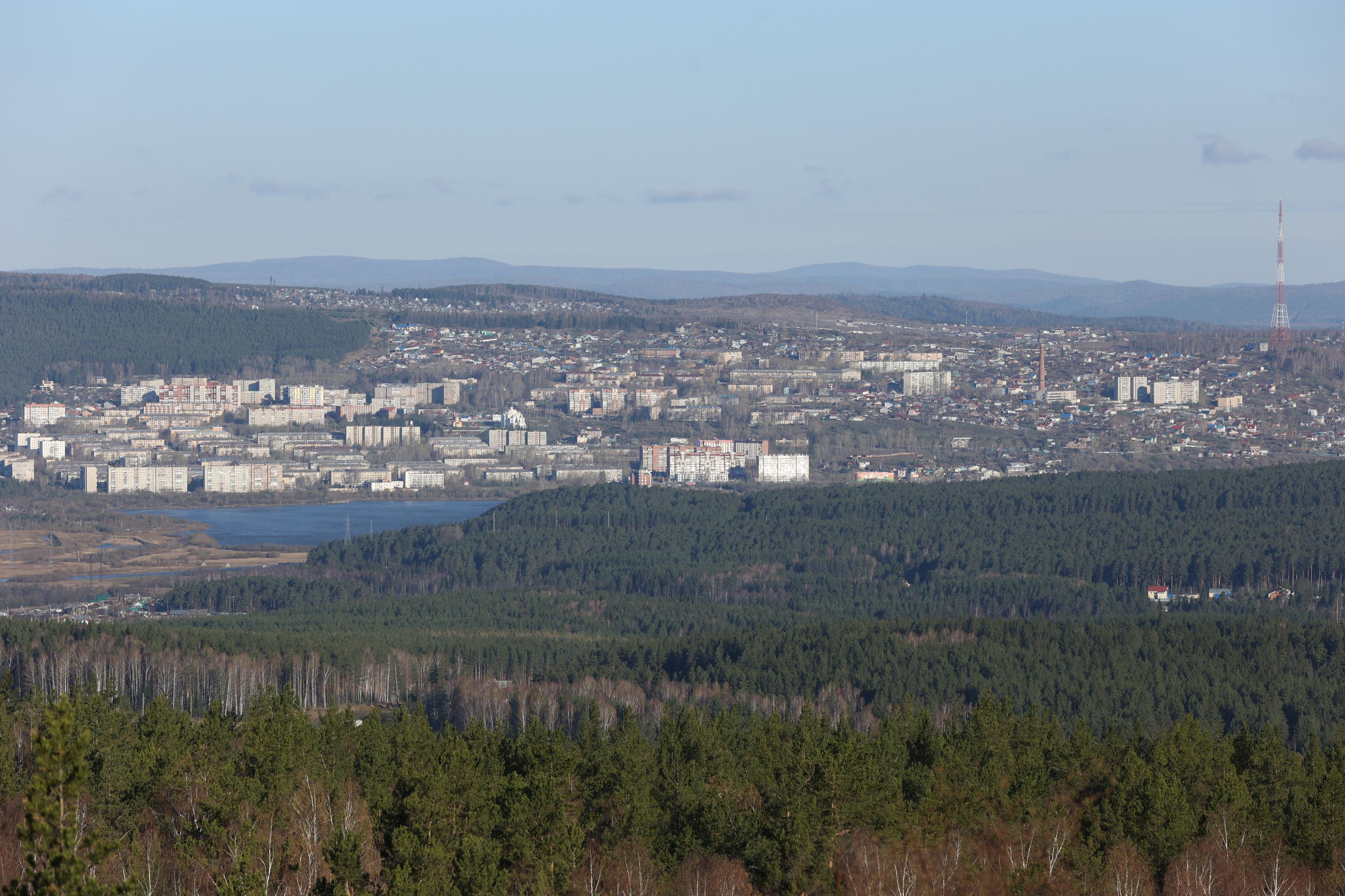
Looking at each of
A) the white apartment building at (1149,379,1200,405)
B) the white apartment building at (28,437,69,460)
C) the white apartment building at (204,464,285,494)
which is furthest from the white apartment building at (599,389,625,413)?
the white apartment building at (1149,379,1200,405)

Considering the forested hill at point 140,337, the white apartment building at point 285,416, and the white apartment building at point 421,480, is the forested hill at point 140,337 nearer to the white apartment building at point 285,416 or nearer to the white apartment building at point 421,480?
the white apartment building at point 285,416

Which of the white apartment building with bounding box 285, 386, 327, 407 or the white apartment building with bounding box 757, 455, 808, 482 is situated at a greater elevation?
the white apartment building with bounding box 285, 386, 327, 407

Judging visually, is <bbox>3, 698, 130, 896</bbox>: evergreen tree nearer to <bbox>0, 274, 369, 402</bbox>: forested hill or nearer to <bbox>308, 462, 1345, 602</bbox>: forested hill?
<bbox>308, 462, 1345, 602</bbox>: forested hill

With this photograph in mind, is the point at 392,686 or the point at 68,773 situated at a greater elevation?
the point at 68,773

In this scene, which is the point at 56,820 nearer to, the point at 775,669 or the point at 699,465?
the point at 775,669

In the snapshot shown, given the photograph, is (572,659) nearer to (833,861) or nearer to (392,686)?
(392,686)

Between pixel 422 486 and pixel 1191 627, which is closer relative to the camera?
pixel 1191 627

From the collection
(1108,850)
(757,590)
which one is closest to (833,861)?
(1108,850)
